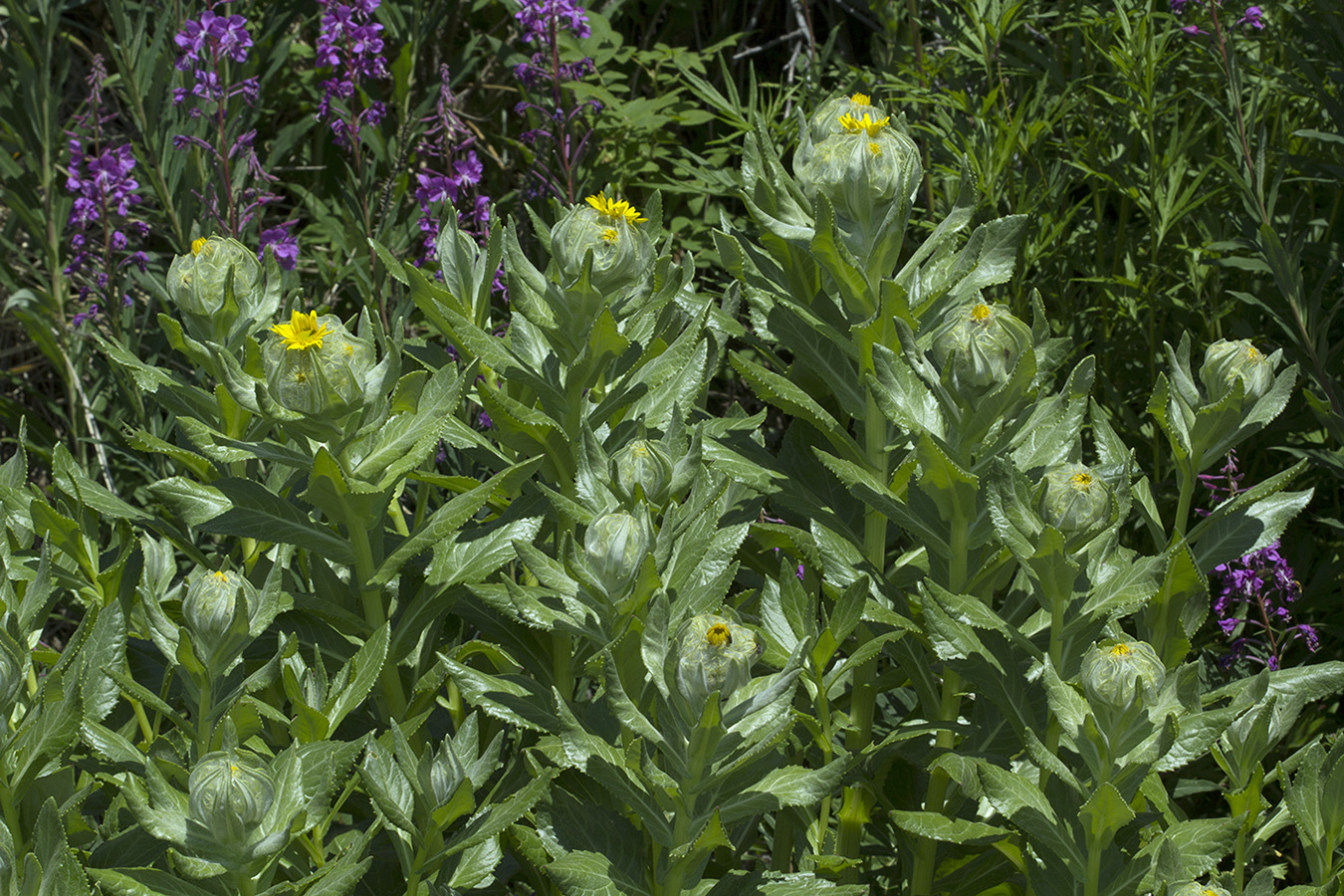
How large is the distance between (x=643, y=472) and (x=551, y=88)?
6.42ft

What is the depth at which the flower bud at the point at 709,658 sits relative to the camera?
114 centimetres

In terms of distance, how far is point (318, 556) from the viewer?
1.60 m

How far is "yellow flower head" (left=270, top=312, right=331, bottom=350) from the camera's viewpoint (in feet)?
4.23

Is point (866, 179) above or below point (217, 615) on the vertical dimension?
above

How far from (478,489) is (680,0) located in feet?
10.1

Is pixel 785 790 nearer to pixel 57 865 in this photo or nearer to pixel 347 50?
pixel 57 865

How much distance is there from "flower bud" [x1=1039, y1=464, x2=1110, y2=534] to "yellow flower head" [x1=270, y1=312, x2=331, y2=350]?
765mm

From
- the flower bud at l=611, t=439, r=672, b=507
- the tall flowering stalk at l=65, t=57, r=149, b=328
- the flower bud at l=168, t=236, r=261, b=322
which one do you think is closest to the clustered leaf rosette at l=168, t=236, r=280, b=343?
the flower bud at l=168, t=236, r=261, b=322

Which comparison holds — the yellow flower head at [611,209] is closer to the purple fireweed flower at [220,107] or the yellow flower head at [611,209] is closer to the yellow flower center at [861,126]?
the yellow flower center at [861,126]

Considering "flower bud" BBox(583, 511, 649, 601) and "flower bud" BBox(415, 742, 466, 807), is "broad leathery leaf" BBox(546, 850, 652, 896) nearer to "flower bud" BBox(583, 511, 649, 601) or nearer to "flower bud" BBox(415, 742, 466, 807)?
"flower bud" BBox(415, 742, 466, 807)

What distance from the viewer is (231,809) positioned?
1.14m

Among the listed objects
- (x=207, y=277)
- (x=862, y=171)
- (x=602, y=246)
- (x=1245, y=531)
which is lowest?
(x=1245, y=531)

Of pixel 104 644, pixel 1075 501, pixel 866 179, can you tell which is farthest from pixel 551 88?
pixel 1075 501

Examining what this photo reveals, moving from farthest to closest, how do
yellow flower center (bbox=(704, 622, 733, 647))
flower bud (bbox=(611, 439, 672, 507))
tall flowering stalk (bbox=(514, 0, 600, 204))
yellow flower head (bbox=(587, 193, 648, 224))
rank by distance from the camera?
tall flowering stalk (bbox=(514, 0, 600, 204)) → yellow flower head (bbox=(587, 193, 648, 224)) → flower bud (bbox=(611, 439, 672, 507)) → yellow flower center (bbox=(704, 622, 733, 647))
